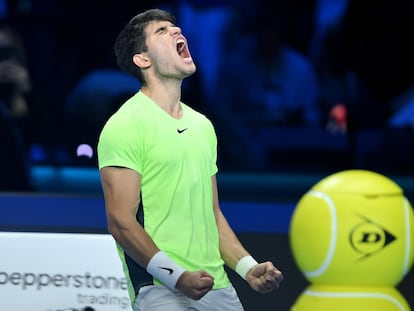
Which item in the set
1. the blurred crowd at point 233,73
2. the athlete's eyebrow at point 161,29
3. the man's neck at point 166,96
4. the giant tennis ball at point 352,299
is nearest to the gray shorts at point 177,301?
the giant tennis ball at point 352,299

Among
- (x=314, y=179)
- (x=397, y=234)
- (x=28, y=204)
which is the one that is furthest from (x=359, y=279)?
(x=28, y=204)

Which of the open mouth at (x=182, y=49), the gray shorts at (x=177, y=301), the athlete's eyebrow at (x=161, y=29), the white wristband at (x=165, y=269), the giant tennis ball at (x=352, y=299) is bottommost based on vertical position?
the gray shorts at (x=177, y=301)

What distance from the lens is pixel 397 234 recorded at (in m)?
3.66

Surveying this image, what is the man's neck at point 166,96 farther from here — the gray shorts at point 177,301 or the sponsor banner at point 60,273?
the sponsor banner at point 60,273

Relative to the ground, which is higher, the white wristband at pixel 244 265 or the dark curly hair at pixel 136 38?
the dark curly hair at pixel 136 38

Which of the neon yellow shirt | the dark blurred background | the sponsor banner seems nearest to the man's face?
the neon yellow shirt

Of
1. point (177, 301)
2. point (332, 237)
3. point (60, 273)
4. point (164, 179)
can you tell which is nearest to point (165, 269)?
point (177, 301)

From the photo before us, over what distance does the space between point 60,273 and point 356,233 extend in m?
2.46

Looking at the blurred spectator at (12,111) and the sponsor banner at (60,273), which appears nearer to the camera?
the sponsor banner at (60,273)

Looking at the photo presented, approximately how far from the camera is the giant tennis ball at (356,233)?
3.63 metres

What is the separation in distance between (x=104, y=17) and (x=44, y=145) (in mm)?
798

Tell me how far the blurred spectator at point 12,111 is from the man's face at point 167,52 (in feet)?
8.01

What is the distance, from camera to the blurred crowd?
6.41m

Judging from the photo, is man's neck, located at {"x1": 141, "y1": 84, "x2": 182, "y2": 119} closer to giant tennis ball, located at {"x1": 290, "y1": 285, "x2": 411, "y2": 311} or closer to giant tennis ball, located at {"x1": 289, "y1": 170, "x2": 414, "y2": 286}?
giant tennis ball, located at {"x1": 289, "y1": 170, "x2": 414, "y2": 286}
